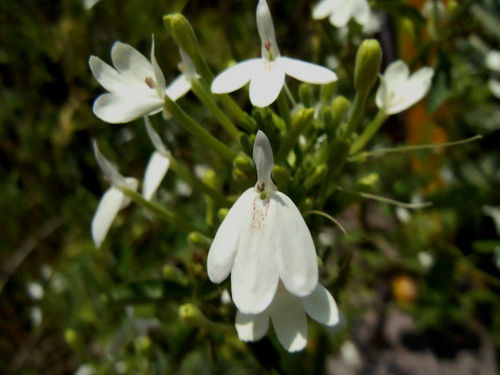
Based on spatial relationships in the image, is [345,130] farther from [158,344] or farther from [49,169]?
[49,169]

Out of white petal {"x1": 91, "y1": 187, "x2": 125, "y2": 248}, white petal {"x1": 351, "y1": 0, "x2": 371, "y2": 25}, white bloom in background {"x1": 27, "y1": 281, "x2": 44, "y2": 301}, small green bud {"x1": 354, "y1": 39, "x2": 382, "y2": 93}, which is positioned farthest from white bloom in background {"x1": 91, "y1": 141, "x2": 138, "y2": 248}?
white bloom in background {"x1": 27, "y1": 281, "x2": 44, "y2": 301}

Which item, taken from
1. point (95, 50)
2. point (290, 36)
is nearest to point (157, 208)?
point (95, 50)

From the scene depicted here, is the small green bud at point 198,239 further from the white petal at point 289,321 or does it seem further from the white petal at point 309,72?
the white petal at point 309,72

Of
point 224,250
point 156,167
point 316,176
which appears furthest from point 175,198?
point 224,250

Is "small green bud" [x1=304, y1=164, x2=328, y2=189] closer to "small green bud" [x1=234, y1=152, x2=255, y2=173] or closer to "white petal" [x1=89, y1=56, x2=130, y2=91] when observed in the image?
"small green bud" [x1=234, y1=152, x2=255, y2=173]

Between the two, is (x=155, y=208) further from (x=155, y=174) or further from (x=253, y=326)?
(x=253, y=326)

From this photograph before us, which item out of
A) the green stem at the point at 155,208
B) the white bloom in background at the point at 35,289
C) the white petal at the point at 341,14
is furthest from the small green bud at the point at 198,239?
the white bloom in background at the point at 35,289
